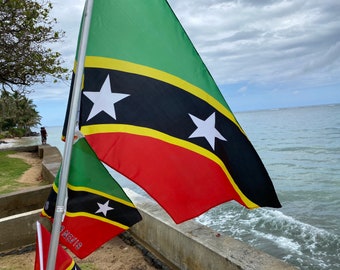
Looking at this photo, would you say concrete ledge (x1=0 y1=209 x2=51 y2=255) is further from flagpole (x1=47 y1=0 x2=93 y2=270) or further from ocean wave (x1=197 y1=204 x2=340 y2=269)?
ocean wave (x1=197 y1=204 x2=340 y2=269)

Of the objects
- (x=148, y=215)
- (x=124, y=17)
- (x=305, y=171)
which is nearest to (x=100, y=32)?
(x=124, y=17)

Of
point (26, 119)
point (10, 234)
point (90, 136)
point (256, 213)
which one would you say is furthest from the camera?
point (26, 119)

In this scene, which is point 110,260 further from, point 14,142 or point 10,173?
point 14,142

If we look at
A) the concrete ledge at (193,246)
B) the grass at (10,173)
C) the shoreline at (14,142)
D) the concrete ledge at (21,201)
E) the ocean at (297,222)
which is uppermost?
the concrete ledge at (193,246)

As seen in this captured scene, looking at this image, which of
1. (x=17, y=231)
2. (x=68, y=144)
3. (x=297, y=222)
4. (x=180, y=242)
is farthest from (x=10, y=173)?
(x=68, y=144)

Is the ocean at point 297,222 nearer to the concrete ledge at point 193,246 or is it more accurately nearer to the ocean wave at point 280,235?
the ocean wave at point 280,235

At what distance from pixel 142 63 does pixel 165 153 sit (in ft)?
2.10

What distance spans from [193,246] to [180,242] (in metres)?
0.30

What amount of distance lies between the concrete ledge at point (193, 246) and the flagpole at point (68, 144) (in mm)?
2016

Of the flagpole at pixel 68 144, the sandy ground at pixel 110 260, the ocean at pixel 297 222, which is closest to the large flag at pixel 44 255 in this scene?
the flagpole at pixel 68 144

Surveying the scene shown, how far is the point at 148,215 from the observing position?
4906 mm

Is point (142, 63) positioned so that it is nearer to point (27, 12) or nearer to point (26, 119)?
point (27, 12)

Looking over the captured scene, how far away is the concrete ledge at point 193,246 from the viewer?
10.8 ft

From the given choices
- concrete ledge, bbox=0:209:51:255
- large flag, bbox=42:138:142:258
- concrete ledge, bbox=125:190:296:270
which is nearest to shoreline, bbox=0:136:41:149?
concrete ledge, bbox=0:209:51:255
